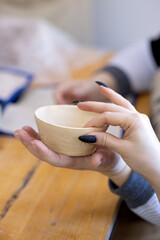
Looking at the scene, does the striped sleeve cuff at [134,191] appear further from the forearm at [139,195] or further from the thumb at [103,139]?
the thumb at [103,139]

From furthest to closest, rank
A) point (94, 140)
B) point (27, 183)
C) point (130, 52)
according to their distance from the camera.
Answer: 1. point (130, 52)
2. point (27, 183)
3. point (94, 140)

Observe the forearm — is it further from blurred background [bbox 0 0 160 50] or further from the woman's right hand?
blurred background [bbox 0 0 160 50]

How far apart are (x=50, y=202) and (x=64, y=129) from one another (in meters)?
0.16

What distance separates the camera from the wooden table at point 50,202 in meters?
0.40

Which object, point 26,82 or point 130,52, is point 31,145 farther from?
point 130,52

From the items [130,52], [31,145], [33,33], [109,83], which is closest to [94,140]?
Result: [31,145]

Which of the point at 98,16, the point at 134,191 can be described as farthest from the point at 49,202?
the point at 98,16

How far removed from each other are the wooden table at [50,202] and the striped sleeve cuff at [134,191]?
3 cm

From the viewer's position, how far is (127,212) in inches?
21.7

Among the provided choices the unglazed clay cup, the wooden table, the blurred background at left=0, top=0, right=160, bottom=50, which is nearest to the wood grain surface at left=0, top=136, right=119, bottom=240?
the wooden table

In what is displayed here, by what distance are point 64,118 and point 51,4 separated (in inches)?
56.4

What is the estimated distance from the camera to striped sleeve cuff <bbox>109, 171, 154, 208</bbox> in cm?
45

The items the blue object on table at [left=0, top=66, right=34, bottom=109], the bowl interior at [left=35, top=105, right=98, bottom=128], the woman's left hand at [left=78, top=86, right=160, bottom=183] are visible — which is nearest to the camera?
the woman's left hand at [left=78, top=86, right=160, bottom=183]

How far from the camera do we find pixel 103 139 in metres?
0.37
